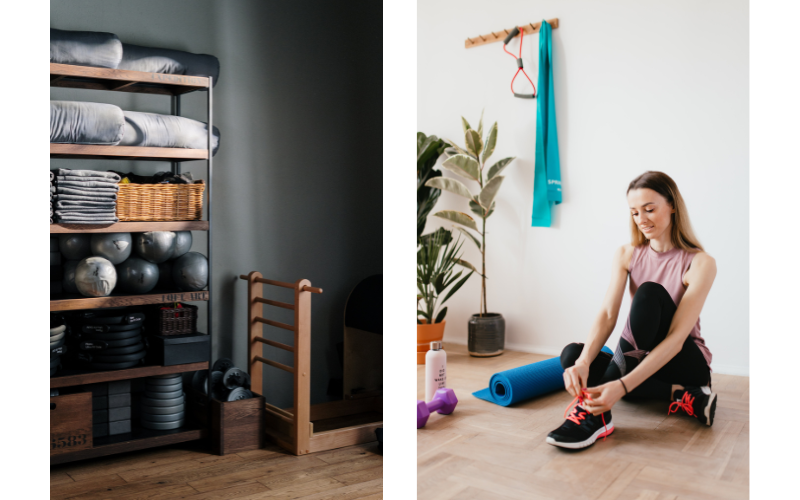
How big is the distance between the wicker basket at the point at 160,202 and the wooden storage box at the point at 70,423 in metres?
0.58

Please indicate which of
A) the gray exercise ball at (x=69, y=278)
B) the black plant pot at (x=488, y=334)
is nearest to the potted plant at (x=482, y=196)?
the black plant pot at (x=488, y=334)

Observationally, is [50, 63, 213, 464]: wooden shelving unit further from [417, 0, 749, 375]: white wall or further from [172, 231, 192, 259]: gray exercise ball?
[417, 0, 749, 375]: white wall

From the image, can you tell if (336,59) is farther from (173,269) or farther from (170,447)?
(170,447)

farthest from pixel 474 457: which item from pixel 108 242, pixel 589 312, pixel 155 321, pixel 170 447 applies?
pixel 108 242

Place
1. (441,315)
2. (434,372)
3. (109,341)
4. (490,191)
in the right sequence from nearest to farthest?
(109,341)
(434,372)
(490,191)
(441,315)

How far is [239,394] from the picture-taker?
213 cm

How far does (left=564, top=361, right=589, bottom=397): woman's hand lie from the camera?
227cm

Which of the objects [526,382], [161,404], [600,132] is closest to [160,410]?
[161,404]

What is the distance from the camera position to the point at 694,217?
220 centimetres

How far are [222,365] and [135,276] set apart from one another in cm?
46

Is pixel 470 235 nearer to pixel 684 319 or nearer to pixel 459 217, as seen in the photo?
pixel 459 217

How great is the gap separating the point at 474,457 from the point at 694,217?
45.4 inches

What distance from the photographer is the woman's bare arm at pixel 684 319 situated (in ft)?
7.10
